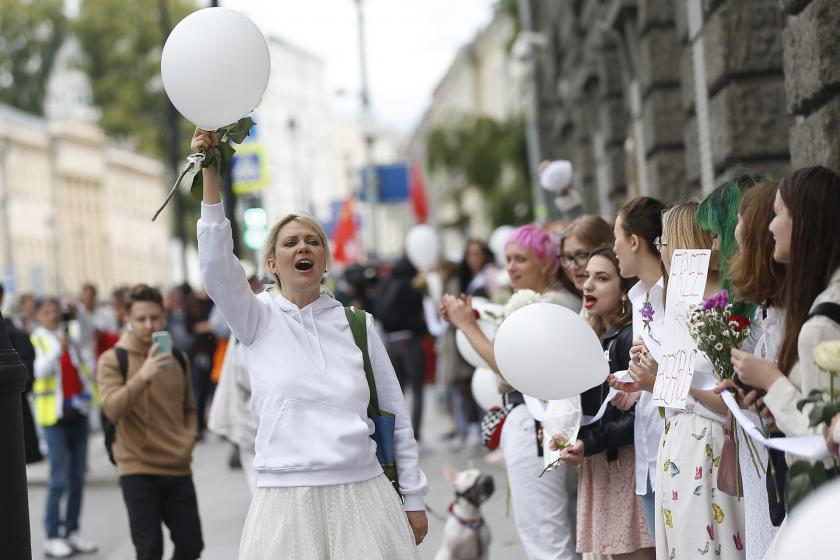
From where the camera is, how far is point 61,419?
12008 mm

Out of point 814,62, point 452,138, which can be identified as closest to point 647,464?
point 814,62

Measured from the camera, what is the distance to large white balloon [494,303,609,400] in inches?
226

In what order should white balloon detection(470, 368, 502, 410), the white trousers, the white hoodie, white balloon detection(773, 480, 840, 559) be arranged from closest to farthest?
1. white balloon detection(773, 480, 840, 559)
2. the white hoodie
3. the white trousers
4. white balloon detection(470, 368, 502, 410)

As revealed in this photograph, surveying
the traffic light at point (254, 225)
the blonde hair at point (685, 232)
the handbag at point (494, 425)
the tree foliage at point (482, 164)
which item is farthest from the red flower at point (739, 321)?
the tree foliage at point (482, 164)

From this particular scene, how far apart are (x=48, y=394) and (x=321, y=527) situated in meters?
7.84

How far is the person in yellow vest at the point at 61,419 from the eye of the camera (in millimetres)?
11359

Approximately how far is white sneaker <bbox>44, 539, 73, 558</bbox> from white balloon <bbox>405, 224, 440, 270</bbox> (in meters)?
7.78

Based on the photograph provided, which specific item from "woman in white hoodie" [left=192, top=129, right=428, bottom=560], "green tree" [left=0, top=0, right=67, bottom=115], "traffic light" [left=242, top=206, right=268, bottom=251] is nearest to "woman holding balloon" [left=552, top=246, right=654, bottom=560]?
"woman in white hoodie" [left=192, top=129, right=428, bottom=560]

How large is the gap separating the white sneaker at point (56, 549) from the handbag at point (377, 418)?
20.7 feet

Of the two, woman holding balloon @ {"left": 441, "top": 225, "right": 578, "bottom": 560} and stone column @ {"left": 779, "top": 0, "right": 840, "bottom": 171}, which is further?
stone column @ {"left": 779, "top": 0, "right": 840, "bottom": 171}

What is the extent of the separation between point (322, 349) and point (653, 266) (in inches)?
55.0

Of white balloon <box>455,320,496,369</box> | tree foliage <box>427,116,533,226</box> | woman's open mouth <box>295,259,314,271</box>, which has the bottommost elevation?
white balloon <box>455,320,496,369</box>

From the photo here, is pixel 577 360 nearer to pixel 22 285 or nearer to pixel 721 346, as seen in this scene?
pixel 721 346

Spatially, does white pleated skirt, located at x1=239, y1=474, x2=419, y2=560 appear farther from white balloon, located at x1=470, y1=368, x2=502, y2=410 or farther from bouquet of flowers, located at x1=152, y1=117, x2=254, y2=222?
white balloon, located at x1=470, y1=368, x2=502, y2=410
